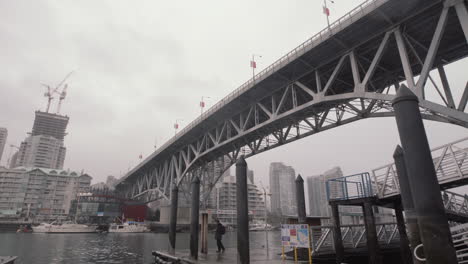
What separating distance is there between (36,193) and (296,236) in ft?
443

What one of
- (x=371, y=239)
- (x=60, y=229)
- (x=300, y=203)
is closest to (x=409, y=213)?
(x=371, y=239)

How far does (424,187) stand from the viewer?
6.07 meters

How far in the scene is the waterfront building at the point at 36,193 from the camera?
106 meters

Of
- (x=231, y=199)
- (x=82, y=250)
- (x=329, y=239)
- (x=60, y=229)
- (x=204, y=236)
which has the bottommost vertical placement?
(x=82, y=250)

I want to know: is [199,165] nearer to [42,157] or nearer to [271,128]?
[271,128]

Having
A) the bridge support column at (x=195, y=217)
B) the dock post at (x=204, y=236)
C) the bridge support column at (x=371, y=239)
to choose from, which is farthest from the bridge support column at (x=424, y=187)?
the dock post at (x=204, y=236)

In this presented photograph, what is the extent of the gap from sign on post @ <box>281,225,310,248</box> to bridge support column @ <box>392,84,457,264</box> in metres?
6.11

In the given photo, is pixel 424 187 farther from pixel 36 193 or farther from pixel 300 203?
pixel 36 193

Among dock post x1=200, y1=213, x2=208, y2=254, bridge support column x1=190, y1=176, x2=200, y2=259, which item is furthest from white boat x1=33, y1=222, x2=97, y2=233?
bridge support column x1=190, y1=176, x2=200, y2=259

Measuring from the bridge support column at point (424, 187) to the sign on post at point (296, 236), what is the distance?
20.0 ft

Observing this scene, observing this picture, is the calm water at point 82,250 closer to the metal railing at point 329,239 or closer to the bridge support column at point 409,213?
the metal railing at point 329,239

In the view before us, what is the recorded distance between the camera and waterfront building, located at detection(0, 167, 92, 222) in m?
106

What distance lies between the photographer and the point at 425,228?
5.95 m

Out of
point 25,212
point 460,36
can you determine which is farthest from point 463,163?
point 25,212
